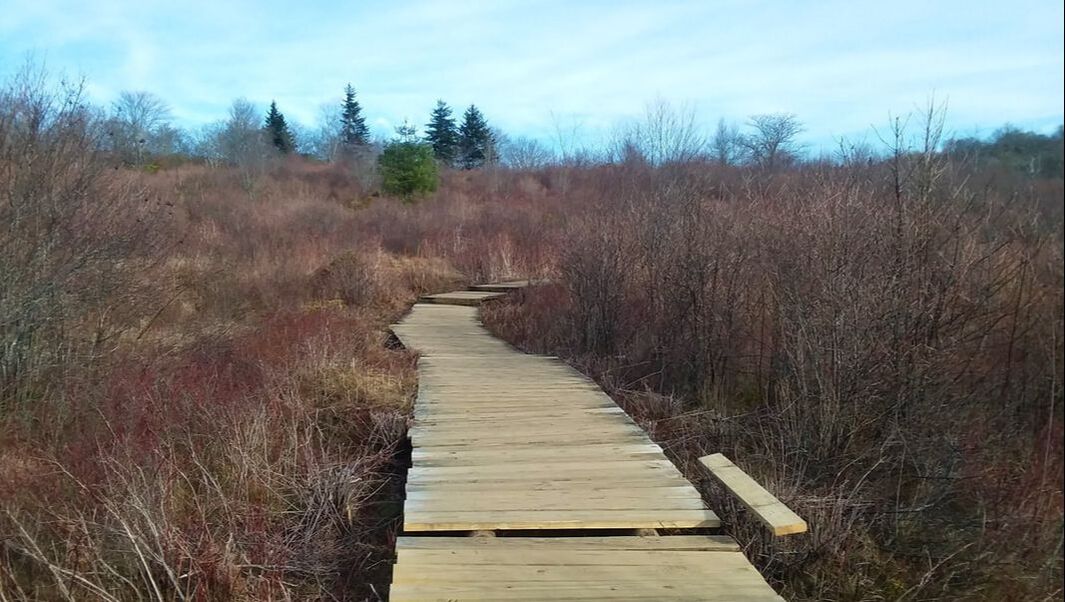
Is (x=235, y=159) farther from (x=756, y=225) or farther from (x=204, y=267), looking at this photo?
(x=756, y=225)

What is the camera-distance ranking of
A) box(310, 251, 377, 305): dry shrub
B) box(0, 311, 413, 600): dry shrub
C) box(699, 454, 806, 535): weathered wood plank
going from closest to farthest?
box(699, 454, 806, 535): weathered wood plank
box(0, 311, 413, 600): dry shrub
box(310, 251, 377, 305): dry shrub

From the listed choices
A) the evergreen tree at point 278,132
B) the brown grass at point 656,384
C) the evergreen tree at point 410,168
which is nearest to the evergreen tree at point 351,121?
the evergreen tree at point 278,132

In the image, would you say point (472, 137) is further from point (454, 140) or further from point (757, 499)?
point (757, 499)

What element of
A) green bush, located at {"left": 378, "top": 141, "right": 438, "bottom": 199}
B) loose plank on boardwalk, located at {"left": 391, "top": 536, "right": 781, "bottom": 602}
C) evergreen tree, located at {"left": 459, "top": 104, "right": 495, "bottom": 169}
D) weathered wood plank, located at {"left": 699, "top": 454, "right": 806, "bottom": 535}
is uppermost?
evergreen tree, located at {"left": 459, "top": 104, "right": 495, "bottom": 169}

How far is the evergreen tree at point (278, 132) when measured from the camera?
40.4 m

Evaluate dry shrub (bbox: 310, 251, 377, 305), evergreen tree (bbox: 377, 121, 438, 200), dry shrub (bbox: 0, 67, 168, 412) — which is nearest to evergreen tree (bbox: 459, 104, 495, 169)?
evergreen tree (bbox: 377, 121, 438, 200)

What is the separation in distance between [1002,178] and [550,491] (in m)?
2.66

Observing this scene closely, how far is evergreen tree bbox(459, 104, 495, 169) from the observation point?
38.3m

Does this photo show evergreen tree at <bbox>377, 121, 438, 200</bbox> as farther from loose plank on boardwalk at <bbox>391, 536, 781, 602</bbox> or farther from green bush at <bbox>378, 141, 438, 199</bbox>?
loose plank on boardwalk at <bbox>391, 536, 781, 602</bbox>

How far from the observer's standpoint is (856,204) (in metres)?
5.42

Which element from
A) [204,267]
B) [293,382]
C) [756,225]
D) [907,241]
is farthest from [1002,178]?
[204,267]

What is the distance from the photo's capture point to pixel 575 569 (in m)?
3.34

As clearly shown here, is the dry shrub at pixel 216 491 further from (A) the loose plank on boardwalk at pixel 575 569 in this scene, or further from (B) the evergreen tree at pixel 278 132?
(B) the evergreen tree at pixel 278 132

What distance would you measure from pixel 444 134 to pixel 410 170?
56.4 ft
